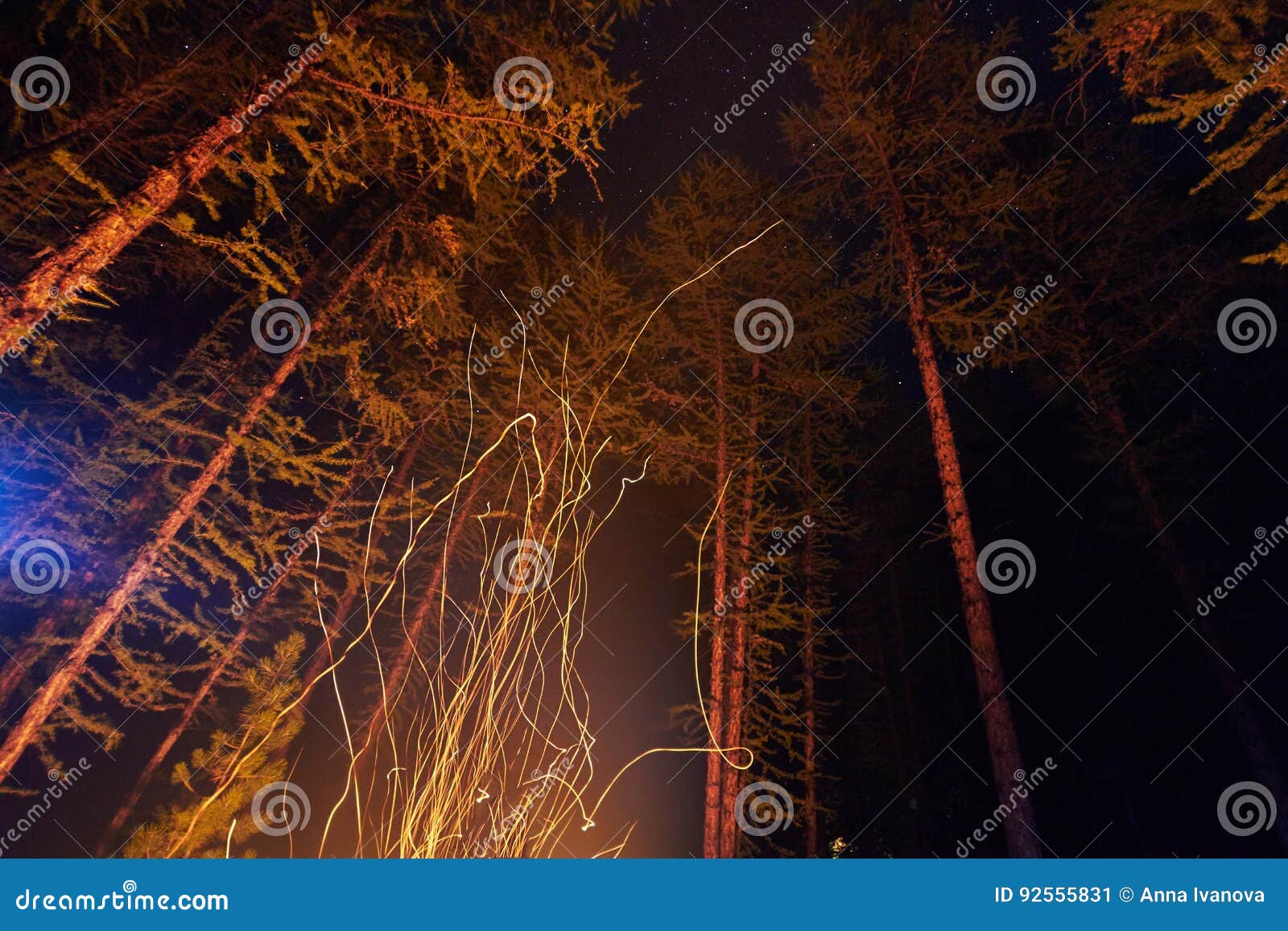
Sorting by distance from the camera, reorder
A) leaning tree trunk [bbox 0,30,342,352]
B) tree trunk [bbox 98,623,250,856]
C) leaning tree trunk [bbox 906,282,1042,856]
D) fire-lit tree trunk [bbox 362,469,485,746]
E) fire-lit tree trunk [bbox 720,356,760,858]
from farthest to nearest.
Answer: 1. fire-lit tree trunk [bbox 362,469,485,746]
2. tree trunk [bbox 98,623,250,856]
3. fire-lit tree trunk [bbox 720,356,760,858]
4. leaning tree trunk [bbox 906,282,1042,856]
5. leaning tree trunk [bbox 0,30,342,352]

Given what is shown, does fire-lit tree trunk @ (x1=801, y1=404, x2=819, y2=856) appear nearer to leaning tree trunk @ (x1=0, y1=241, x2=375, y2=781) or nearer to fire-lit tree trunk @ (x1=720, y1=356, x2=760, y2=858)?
fire-lit tree trunk @ (x1=720, y1=356, x2=760, y2=858)

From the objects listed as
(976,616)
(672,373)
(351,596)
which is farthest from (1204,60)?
(351,596)

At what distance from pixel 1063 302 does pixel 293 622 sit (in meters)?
19.1

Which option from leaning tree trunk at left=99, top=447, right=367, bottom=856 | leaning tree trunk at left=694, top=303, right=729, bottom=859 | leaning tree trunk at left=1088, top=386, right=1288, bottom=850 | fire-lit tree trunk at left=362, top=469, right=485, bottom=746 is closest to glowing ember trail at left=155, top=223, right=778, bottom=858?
fire-lit tree trunk at left=362, top=469, right=485, bottom=746

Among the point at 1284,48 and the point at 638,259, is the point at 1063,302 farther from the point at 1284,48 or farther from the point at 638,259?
the point at 638,259

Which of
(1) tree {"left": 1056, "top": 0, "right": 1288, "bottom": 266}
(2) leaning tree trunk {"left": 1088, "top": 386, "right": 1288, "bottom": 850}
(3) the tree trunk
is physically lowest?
(3) the tree trunk

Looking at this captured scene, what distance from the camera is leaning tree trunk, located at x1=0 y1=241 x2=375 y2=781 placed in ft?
20.1

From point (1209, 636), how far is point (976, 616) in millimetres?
6260

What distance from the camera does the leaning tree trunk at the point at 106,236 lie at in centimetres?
438

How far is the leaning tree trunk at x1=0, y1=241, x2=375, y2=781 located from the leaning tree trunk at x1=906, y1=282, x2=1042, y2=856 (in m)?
9.43

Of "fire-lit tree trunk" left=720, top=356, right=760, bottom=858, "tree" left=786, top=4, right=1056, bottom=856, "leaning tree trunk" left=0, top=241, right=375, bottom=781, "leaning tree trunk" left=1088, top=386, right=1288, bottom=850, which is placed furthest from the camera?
"fire-lit tree trunk" left=720, top=356, right=760, bottom=858

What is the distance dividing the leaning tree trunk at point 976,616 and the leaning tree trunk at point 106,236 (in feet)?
28.6

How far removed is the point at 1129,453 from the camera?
37.4 feet

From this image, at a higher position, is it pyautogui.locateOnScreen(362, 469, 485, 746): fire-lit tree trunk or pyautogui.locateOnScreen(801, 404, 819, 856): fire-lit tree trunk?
pyautogui.locateOnScreen(801, 404, 819, 856): fire-lit tree trunk
